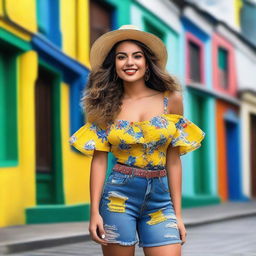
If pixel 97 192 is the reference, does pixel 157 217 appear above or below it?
below

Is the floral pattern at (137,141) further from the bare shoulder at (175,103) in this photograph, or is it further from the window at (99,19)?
the window at (99,19)

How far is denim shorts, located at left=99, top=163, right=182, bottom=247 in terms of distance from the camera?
3.47m

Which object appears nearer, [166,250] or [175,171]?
[166,250]

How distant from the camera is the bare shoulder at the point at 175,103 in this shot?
3.74m

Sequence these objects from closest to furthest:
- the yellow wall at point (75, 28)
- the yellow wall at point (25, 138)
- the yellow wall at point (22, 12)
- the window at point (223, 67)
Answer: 1. the yellow wall at point (22, 12)
2. the yellow wall at point (25, 138)
3. the yellow wall at point (75, 28)
4. the window at point (223, 67)

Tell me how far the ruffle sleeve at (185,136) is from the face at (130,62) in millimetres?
308

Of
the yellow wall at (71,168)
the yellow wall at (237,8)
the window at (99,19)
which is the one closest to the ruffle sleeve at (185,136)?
the yellow wall at (71,168)

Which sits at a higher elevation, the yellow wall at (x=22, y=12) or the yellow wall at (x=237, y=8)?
the yellow wall at (x=237, y=8)

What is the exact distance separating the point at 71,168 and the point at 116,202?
911cm

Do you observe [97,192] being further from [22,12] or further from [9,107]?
[22,12]

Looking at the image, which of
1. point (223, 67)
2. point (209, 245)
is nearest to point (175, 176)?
point (209, 245)

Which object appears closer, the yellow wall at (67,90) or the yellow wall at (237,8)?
the yellow wall at (67,90)

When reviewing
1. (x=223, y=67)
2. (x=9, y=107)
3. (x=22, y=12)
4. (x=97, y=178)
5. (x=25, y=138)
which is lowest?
(x=97, y=178)

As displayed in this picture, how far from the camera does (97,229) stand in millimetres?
3490
